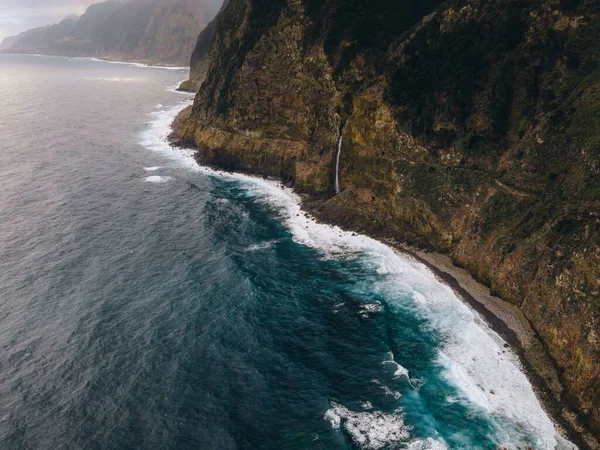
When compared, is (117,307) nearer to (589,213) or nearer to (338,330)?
Answer: (338,330)

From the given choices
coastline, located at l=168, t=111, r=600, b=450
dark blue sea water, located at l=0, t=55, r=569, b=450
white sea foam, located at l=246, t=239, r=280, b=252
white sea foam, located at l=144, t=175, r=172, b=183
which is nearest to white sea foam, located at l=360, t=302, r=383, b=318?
dark blue sea water, located at l=0, t=55, r=569, b=450

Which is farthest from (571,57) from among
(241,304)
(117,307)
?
(117,307)

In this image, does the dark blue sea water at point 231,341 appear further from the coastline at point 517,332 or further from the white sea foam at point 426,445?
the coastline at point 517,332

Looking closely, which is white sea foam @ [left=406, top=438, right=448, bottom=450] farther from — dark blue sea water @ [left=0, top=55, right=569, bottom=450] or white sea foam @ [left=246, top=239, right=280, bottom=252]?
white sea foam @ [left=246, top=239, right=280, bottom=252]

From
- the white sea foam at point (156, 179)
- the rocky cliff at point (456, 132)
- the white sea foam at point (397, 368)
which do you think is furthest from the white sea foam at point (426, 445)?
the white sea foam at point (156, 179)

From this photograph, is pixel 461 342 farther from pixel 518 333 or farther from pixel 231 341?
pixel 231 341

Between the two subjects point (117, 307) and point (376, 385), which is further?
point (117, 307)
